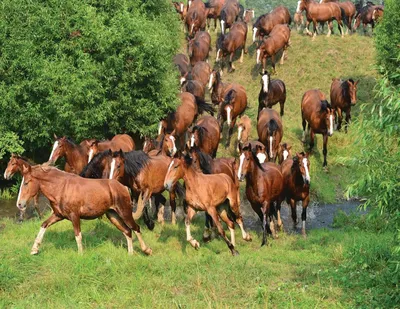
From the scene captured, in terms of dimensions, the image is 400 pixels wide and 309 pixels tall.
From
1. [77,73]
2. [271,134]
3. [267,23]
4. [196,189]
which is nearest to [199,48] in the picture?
[267,23]

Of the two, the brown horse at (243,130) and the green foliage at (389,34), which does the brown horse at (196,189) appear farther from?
the green foliage at (389,34)

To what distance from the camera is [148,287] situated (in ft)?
32.8

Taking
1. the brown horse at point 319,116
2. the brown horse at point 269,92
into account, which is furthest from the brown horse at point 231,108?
the brown horse at point 319,116

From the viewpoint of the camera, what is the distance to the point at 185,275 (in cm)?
1050

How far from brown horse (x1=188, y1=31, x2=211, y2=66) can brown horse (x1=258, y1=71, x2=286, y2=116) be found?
6975mm

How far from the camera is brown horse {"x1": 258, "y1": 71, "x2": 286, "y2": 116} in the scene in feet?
76.7

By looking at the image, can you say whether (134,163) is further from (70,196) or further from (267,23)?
(267,23)

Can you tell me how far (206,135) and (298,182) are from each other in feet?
17.4

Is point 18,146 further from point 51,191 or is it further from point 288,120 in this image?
point 288,120

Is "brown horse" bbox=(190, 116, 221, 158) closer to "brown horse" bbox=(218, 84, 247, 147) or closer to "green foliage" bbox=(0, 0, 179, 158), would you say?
"brown horse" bbox=(218, 84, 247, 147)

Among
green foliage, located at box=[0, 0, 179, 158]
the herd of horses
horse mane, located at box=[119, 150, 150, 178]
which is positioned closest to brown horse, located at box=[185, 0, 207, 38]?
the herd of horses

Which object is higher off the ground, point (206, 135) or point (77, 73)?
point (77, 73)

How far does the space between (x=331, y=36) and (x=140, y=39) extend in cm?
1561

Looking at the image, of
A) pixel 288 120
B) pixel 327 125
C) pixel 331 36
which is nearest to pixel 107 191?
pixel 327 125
